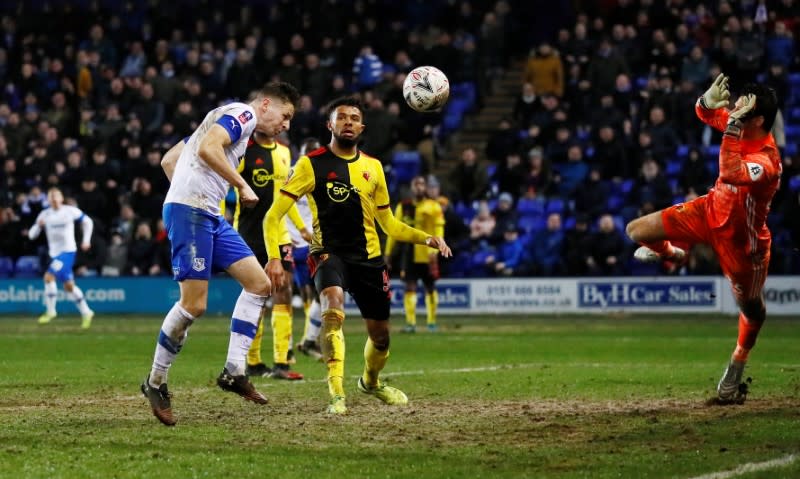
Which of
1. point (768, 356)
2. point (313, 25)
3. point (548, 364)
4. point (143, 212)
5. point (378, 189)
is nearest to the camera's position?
point (378, 189)

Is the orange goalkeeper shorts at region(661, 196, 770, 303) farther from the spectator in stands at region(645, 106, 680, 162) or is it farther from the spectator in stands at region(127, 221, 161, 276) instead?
the spectator in stands at region(127, 221, 161, 276)

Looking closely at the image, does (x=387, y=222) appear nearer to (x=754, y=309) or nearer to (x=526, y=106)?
(x=754, y=309)

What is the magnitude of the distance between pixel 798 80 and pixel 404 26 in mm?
11204

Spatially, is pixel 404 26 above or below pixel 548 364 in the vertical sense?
above

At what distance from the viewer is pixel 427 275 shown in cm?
2506

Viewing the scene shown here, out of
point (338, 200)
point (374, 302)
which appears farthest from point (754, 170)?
point (338, 200)

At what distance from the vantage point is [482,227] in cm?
2928

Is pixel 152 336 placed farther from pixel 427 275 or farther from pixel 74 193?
pixel 74 193

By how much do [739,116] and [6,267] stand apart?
2450 cm

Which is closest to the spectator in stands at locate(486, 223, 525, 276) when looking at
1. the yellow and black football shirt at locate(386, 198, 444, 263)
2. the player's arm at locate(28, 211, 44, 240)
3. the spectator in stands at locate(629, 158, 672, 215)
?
the spectator in stands at locate(629, 158, 672, 215)

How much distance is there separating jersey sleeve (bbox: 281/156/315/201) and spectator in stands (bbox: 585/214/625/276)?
53.6ft

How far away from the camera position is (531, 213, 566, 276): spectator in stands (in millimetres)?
28234

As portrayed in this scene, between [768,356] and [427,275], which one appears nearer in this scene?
[768,356]

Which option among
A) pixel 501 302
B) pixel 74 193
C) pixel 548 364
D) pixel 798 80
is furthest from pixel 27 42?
pixel 548 364
